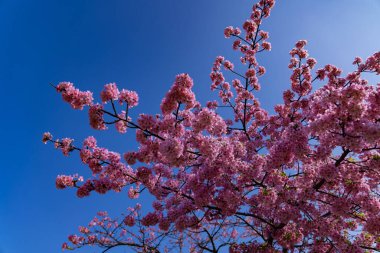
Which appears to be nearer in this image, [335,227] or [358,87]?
[358,87]

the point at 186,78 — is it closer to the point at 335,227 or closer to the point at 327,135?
the point at 327,135

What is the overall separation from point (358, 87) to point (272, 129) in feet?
23.4

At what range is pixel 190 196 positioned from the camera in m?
9.05

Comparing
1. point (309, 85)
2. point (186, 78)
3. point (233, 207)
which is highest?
point (309, 85)

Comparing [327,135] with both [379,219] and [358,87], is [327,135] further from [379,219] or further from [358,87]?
[379,219]

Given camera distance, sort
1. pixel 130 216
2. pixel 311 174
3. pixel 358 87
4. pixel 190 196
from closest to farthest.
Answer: pixel 358 87
pixel 311 174
pixel 190 196
pixel 130 216

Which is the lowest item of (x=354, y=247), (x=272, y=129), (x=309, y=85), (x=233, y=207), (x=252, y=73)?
(x=354, y=247)

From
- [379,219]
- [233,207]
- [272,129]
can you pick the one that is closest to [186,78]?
[233,207]

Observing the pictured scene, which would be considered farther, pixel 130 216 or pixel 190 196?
pixel 130 216

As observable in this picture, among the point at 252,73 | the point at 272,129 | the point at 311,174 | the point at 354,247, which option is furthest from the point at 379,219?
the point at 252,73

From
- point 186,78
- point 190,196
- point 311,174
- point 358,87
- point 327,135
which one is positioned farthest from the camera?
point 190,196

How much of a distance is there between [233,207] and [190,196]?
58.6 inches

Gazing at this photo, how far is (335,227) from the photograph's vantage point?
7836 millimetres

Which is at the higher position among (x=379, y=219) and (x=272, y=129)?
(x=272, y=129)
